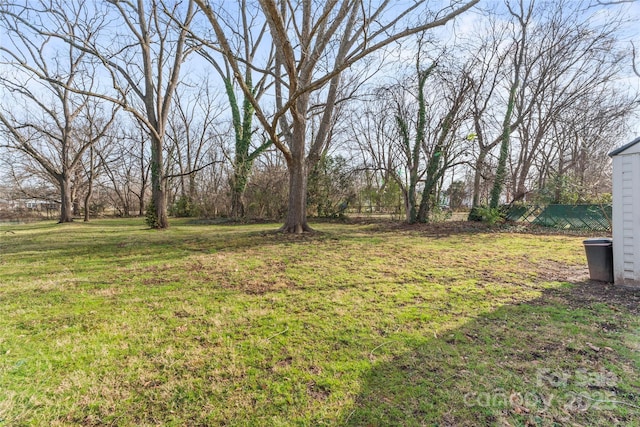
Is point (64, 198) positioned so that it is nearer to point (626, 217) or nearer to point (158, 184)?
point (158, 184)

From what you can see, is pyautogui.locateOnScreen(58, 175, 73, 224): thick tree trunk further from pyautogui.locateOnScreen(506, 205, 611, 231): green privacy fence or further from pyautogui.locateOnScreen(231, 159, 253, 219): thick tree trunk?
pyautogui.locateOnScreen(506, 205, 611, 231): green privacy fence

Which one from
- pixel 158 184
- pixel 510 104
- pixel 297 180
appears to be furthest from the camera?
pixel 510 104

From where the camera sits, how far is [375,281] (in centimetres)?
443

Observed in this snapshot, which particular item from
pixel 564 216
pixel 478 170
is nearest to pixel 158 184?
pixel 478 170

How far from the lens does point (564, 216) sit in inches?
463

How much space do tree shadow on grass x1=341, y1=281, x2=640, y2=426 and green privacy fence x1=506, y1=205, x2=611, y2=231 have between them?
10516 mm

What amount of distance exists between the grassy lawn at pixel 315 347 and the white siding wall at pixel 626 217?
0.41 meters

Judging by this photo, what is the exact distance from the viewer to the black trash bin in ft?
14.3

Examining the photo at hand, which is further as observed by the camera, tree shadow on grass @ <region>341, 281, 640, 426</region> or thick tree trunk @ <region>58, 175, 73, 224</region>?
thick tree trunk @ <region>58, 175, 73, 224</region>

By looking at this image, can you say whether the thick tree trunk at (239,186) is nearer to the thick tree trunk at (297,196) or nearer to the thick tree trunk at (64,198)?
the thick tree trunk at (297,196)

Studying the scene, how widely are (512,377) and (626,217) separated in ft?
12.3

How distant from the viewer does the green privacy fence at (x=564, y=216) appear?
428 inches

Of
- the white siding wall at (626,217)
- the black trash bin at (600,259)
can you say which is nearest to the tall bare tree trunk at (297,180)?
the white siding wall at (626,217)

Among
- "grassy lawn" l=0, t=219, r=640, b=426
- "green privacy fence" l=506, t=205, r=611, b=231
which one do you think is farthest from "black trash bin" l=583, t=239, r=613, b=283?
"green privacy fence" l=506, t=205, r=611, b=231
